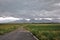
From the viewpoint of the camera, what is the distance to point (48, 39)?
21047 mm

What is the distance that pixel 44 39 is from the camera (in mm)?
20625

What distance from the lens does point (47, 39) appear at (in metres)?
20.8

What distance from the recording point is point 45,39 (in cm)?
2067

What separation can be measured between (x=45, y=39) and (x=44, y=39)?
0.14m

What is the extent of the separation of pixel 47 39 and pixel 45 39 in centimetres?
28

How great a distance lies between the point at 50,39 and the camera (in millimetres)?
21703

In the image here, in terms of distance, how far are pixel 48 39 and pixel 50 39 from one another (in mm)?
739

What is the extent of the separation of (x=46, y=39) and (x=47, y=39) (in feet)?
0.47

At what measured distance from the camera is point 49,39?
2139 cm

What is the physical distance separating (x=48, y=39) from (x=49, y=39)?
0.38 m

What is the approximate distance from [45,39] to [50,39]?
1.28 metres

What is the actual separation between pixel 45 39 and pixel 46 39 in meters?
0.14

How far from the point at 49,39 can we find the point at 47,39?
69cm
